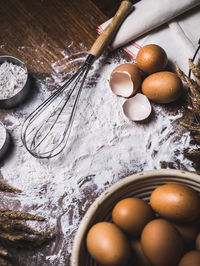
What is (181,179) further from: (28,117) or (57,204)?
(28,117)

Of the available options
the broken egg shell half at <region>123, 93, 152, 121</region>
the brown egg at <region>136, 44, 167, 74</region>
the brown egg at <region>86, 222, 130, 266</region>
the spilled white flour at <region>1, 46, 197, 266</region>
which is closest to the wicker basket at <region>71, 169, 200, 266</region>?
the brown egg at <region>86, 222, 130, 266</region>

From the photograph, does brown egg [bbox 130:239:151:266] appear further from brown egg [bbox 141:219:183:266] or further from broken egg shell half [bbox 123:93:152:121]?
broken egg shell half [bbox 123:93:152:121]

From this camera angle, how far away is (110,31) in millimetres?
1156

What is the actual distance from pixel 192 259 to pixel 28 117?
2.18 ft

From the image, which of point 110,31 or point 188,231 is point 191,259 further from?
point 110,31

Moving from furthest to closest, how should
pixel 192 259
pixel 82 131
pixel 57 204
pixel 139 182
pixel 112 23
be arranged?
pixel 112 23
pixel 82 131
pixel 57 204
pixel 139 182
pixel 192 259

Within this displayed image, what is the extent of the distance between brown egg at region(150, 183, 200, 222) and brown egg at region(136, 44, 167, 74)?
45 cm

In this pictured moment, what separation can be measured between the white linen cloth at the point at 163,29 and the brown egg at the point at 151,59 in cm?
10

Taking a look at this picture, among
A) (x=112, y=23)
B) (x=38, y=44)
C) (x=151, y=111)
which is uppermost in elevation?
(x=38, y=44)

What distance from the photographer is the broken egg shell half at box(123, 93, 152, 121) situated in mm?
1066

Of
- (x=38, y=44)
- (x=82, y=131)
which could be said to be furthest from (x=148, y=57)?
(x=38, y=44)

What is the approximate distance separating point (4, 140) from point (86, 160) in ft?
0.91

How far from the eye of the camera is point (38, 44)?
1.20m

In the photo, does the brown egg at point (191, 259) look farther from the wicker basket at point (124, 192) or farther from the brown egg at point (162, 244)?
the wicker basket at point (124, 192)
